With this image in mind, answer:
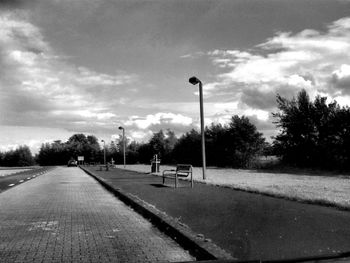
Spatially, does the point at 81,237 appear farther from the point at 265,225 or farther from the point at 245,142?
the point at 245,142

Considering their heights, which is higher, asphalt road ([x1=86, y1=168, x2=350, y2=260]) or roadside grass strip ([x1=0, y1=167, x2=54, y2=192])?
roadside grass strip ([x1=0, y1=167, x2=54, y2=192])

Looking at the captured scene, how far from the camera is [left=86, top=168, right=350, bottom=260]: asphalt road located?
4.72 m

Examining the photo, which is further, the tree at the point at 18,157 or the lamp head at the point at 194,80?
the tree at the point at 18,157

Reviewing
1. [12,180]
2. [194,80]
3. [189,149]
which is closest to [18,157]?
[189,149]

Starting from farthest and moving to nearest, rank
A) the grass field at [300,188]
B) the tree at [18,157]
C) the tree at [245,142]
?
the tree at [18,157], the tree at [245,142], the grass field at [300,188]

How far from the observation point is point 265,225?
6.25m

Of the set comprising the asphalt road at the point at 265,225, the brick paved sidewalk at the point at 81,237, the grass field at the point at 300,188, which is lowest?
the brick paved sidewalk at the point at 81,237

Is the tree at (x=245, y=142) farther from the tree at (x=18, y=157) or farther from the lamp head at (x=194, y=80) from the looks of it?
the tree at (x=18, y=157)

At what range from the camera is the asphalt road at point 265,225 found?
15.5 ft

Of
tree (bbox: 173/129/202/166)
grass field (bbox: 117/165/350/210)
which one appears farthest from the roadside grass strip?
tree (bbox: 173/129/202/166)

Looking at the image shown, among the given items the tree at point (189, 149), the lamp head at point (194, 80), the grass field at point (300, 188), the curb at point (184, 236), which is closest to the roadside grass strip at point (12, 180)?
the grass field at point (300, 188)

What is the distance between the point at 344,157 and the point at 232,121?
1651cm

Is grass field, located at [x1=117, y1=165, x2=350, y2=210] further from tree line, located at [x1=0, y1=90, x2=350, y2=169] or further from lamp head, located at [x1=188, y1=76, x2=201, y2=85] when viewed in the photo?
tree line, located at [x1=0, y1=90, x2=350, y2=169]

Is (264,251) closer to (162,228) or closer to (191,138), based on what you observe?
(162,228)
